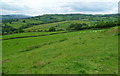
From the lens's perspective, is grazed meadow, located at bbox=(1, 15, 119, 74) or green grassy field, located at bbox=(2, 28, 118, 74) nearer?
green grassy field, located at bbox=(2, 28, 118, 74)

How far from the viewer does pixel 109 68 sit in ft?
32.8

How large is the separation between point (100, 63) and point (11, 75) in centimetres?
911

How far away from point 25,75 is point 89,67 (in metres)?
5.97

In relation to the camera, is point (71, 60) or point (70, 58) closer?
point (71, 60)

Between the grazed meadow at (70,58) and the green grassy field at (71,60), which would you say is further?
Result: the grazed meadow at (70,58)

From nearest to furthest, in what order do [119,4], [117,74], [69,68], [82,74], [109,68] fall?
[117,74] < [82,74] < [109,68] < [69,68] < [119,4]

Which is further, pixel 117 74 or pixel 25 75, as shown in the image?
pixel 25 75

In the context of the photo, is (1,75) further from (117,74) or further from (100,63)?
(117,74)

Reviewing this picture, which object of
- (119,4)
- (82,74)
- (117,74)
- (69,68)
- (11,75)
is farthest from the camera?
(119,4)

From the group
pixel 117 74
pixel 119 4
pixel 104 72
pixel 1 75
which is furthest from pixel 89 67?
pixel 119 4

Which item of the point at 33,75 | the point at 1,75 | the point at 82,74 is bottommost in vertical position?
the point at 1,75

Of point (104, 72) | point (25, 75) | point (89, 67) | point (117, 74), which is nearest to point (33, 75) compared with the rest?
point (25, 75)

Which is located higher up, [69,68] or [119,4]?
[119,4]

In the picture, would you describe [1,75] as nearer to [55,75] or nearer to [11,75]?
[11,75]
